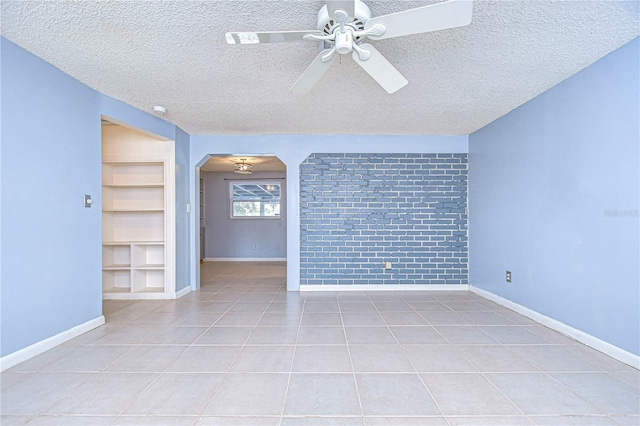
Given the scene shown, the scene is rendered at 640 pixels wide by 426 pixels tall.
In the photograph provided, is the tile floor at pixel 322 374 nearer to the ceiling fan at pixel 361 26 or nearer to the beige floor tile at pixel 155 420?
the beige floor tile at pixel 155 420

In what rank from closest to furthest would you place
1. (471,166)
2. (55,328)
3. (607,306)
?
(607,306) < (55,328) < (471,166)

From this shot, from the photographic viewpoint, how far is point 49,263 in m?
2.42

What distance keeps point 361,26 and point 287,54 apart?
740 millimetres

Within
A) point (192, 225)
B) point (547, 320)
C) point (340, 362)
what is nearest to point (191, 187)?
point (192, 225)

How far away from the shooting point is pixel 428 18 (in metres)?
1.53

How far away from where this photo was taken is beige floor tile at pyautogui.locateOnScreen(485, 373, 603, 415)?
64.6 inches

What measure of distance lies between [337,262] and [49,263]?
313 centimetres

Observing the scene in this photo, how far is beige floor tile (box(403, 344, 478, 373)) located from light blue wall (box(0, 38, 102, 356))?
8.93ft

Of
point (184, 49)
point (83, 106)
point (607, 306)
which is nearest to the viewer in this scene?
point (184, 49)

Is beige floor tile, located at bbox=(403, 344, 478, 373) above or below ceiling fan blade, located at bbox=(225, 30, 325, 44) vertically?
below

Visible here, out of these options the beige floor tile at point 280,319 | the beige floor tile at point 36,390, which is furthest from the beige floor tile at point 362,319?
the beige floor tile at point 36,390

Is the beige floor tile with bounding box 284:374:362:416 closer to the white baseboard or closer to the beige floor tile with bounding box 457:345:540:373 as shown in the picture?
the beige floor tile with bounding box 457:345:540:373

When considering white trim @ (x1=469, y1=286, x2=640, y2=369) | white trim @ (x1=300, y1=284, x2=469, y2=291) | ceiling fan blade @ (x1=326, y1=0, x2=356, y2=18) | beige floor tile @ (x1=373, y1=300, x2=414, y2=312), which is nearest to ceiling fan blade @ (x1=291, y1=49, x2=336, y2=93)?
ceiling fan blade @ (x1=326, y1=0, x2=356, y2=18)

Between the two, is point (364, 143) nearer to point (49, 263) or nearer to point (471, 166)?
point (471, 166)
